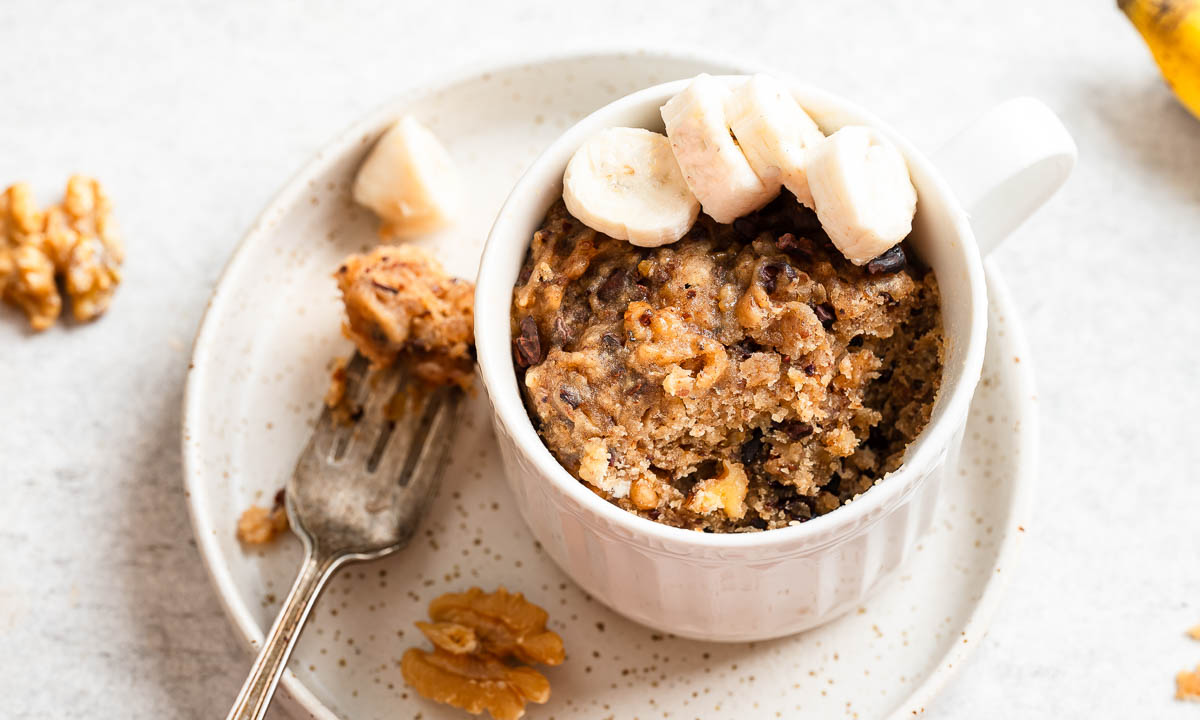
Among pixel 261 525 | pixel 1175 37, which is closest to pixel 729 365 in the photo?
pixel 261 525

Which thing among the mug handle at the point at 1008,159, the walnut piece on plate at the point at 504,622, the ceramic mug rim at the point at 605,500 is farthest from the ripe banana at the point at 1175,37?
the walnut piece on plate at the point at 504,622

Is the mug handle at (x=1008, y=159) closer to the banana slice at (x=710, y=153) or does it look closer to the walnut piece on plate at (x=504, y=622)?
the banana slice at (x=710, y=153)

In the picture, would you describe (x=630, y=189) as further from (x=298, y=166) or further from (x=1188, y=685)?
(x=1188, y=685)

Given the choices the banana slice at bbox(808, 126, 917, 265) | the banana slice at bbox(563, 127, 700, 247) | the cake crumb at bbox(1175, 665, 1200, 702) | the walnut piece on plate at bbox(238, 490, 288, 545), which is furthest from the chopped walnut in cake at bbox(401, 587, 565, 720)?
the cake crumb at bbox(1175, 665, 1200, 702)

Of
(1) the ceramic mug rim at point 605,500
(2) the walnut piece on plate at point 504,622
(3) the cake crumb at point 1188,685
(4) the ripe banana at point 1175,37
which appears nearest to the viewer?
(1) the ceramic mug rim at point 605,500

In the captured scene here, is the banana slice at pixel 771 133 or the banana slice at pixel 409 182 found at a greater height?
the banana slice at pixel 771 133

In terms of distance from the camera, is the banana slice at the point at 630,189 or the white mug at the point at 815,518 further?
the banana slice at the point at 630,189

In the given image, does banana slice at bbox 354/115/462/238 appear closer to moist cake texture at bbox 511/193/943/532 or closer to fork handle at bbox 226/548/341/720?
moist cake texture at bbox 511/193/943/532
